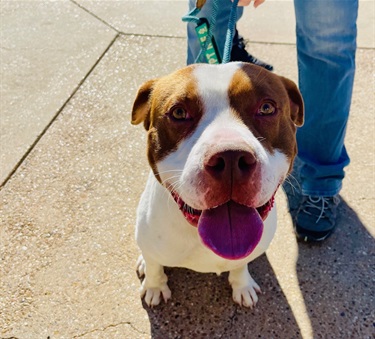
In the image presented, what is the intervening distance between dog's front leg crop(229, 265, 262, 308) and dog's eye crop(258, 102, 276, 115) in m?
1.04

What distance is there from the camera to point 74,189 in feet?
12.9

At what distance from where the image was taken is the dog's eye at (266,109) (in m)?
2.45

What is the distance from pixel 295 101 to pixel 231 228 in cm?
80

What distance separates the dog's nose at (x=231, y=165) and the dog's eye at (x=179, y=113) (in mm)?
324

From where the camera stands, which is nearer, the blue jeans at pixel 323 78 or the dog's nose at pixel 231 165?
the dog's nose at pixel 231 165

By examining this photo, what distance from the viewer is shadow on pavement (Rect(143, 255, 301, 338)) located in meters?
3.08

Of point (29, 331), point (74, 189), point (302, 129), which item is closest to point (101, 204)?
point (74, 189)

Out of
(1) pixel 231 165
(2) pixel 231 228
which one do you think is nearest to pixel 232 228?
(2) pixel 231 228

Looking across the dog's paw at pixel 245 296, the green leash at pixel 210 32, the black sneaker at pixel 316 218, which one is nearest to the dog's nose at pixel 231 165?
the green leash at pixel 210 32

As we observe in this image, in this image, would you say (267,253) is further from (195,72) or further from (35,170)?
(35,170)

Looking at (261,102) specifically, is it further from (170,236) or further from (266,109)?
(170,236)

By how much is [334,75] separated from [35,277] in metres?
2.13

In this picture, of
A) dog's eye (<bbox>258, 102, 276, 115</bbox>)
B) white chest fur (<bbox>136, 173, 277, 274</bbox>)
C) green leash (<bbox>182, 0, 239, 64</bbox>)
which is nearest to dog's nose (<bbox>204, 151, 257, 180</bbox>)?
dog's eye (<bbox>258, 102, 276, 115</bbox>)

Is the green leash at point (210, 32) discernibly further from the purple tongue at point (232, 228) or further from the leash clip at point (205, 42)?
the purple tongue at point (232, 228)
